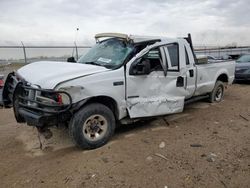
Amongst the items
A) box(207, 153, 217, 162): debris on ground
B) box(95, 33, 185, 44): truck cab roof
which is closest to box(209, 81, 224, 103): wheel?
box(95, 33, 185, 44): truck cab roof

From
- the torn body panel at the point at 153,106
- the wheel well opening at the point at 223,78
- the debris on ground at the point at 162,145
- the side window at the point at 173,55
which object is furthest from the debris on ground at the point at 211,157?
the wheel well opening at the point at 223,78

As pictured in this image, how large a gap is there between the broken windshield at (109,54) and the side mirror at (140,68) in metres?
0.24

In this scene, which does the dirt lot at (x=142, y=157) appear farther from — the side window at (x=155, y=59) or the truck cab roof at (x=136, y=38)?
the truck cab roof at (x=136, y=38)

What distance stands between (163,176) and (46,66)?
3037mm

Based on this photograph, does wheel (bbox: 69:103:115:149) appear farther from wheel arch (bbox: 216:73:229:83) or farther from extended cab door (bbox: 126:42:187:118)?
wheel arch (bbox: 216:73:229:83)

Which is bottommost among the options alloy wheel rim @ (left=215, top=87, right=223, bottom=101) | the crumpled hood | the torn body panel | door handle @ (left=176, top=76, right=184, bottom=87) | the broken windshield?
alloy wheel rim @ (left=215, top=87, right=223, bottom=101)

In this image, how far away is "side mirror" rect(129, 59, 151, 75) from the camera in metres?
5.16

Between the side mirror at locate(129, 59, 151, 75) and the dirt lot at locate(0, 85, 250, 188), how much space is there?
1233 millimetres

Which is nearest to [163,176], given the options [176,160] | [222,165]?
[176,160]

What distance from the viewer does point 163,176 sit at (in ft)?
12.3

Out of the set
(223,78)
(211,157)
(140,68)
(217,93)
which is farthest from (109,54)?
(223,78)

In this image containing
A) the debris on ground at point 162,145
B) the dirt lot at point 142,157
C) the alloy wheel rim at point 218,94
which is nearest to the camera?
the dirt lot at point 142,157

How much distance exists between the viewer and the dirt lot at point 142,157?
3.69m

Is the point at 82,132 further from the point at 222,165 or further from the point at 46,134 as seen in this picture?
the point at 222,165
